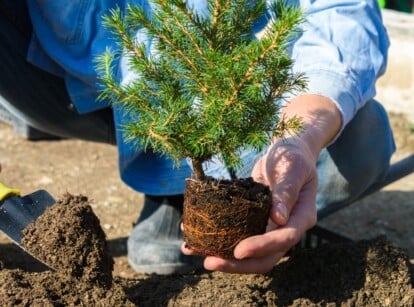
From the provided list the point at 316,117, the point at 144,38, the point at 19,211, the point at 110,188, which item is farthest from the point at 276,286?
the point at 110,188

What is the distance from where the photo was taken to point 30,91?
302 centimetres

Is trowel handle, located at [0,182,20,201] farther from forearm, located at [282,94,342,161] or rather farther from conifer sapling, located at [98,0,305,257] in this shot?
forearm, located at [282,94,342,161]

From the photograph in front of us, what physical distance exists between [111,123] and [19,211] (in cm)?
99

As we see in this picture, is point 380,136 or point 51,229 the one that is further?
point 380,136

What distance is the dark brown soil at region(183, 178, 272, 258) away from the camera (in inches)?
77.9

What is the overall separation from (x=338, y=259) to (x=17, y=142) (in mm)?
2696

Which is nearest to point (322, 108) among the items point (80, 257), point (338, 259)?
point (338, 259)

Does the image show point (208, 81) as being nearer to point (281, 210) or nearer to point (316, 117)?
point (281, 210)

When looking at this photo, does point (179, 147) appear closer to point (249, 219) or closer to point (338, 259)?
point (249, 219)

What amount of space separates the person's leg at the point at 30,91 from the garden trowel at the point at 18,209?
79 centimetres

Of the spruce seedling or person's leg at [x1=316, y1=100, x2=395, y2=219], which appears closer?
the spruce seedling

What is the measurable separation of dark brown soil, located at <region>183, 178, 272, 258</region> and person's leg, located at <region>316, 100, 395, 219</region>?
0.85 metres

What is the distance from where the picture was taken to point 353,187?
287 cm

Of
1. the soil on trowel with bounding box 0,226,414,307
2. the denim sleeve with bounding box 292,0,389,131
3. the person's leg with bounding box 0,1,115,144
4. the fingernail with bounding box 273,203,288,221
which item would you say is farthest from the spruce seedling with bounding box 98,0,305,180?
the person's leg with bounding box 0,1,115,144
